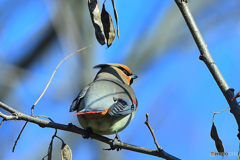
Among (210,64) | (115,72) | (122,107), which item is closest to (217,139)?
(210,64)

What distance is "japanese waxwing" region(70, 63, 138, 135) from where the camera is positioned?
12.1ft

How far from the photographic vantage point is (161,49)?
8805 millimetres

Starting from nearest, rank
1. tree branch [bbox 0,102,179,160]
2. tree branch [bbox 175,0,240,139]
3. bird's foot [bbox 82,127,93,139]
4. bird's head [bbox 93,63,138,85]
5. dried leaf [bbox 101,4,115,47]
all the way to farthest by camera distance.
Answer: tree branch [bbox 175,0,240,139] → tree branch [bbox 0,102,179,160] → dried leaf [bbox 101,4,115,47] → bird's foot [bbox 82,127,93,139] → bird's head [bbox 93,63,138,85]

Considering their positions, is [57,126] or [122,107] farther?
[122,107]

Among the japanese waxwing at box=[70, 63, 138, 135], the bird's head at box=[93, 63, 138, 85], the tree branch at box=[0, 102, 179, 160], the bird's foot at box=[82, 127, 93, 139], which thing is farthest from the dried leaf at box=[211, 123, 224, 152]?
the bird's head at box=[93, 63, 138, 85]

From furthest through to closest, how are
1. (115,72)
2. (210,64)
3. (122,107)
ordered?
(115,72) < (122,107) < (210,64)

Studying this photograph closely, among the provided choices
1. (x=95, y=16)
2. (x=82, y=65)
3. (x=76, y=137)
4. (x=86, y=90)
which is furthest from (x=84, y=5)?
(x=95, y=16)

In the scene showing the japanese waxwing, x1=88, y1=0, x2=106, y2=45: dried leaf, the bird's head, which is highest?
the bird's head

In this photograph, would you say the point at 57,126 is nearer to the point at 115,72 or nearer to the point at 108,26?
the point at 108,26

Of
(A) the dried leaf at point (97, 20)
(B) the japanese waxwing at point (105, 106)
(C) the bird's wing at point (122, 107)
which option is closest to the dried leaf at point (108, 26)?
(A) the dried leaf at point (97, 20)

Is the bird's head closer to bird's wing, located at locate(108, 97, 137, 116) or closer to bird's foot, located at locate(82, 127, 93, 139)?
bird's wing, located at locate(108, 97, 137, 116)

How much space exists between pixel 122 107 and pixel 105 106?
18 centimetres

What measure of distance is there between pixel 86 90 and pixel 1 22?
4070 millimetres

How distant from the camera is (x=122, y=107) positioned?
A: 12.5 feet
